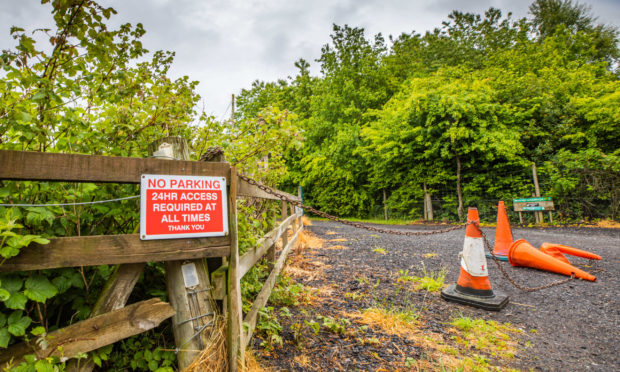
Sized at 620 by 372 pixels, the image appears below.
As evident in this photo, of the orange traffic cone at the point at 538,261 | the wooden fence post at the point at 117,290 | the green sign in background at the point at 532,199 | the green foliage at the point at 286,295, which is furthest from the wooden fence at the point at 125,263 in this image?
the green sign in background at the point at 532,199

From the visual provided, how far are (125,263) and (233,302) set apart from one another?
744mm

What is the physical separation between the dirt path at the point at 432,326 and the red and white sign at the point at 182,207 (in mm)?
1297

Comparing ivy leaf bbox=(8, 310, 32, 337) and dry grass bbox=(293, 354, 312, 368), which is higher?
ivy leaf bbox=(8, 310, 32, 337)

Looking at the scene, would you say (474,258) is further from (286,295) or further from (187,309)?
(187,309)

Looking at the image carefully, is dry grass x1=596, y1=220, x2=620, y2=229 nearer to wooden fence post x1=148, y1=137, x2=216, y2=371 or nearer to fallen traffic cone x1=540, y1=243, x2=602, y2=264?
fallen traffic cone x1=540, y1=243, x2=602, y2=264

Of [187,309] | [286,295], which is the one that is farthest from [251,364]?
[286,295]

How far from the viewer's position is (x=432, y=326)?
3160 millimetres

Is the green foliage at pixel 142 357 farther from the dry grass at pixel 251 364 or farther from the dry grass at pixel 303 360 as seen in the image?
the dry grass at pixel 303 360

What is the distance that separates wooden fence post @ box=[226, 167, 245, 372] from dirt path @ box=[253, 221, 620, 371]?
1.46 ft

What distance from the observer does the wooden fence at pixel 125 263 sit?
4.96ft

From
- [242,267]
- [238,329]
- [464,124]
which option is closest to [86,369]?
[238,329]

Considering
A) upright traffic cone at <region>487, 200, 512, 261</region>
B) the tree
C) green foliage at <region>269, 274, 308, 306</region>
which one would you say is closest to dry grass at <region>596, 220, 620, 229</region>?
upright traffic cone at <region>487, 200, 512, 261</region>

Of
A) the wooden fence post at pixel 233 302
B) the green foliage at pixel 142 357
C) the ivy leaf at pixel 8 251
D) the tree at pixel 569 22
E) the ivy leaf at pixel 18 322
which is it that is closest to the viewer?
the ivy leaf at pixel 8 251

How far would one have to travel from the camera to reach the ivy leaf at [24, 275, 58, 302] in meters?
1.50
